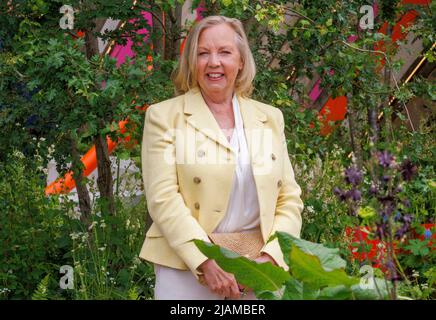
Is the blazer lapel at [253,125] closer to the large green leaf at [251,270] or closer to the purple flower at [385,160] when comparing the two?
the large green leaf at [251,270]

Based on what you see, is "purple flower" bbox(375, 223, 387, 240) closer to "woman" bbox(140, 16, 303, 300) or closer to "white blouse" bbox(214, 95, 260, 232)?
"woman" bbox(140, 16, 303, 300)

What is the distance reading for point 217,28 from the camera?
3.11 meters

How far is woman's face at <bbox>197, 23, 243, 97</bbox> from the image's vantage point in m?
3.07

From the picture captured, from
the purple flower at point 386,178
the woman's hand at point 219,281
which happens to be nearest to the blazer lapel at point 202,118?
the woman's hand at point 219,281

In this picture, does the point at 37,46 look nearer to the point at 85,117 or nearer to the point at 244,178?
the point at 85,117

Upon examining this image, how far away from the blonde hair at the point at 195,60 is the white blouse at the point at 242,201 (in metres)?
0.30

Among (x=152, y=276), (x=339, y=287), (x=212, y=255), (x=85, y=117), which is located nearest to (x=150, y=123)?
(x=212, y=255)

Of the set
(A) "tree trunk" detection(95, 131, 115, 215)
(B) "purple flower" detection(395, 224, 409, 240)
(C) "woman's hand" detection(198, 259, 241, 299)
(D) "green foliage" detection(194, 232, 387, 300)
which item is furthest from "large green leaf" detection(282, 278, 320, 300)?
(A) "tree trunk" detection(95, 131, 115, 215)

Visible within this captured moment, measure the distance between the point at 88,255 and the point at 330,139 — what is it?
8.83 ft

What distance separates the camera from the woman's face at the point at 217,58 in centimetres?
307

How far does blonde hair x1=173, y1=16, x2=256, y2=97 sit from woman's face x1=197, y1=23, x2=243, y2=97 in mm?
19

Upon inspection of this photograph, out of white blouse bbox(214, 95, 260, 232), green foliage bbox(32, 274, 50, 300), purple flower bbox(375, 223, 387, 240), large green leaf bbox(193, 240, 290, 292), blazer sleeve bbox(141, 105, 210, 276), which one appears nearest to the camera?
purple flower bbox(375, 223, 387, 240)

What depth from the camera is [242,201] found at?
302cm

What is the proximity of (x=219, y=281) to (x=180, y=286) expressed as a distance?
8.8 inches
